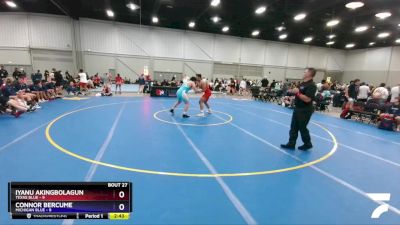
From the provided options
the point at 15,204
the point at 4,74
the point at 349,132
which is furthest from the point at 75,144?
the point at 4,74

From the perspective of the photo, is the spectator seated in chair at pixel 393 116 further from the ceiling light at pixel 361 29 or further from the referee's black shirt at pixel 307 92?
the ceiling light at pixel 361 29

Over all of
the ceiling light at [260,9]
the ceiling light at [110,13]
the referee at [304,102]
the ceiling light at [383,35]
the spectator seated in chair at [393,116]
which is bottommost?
the spectator seated in chair at [393,116]

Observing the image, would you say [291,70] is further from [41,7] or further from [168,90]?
[41,7]

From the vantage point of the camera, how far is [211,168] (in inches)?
189

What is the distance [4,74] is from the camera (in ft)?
66.5

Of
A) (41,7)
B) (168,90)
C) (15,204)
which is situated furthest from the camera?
(41,7)

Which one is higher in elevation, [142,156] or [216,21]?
[216,21]

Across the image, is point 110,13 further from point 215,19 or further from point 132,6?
point 215,19

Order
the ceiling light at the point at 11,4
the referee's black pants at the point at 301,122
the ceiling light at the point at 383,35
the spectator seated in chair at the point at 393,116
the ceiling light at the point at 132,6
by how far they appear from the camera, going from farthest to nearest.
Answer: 1. the ceiling light at the point at 383,35
2. the ceiling light at the point at 11,4
3. the ceiling light at the point at 132,6
4. the spectator seated in chair at the point at 393,116
5. the referee's black pants at the point at 301,122

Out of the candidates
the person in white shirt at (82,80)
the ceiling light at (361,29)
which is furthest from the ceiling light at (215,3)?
the ceiling light at (361,29)

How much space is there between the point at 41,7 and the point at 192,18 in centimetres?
1507

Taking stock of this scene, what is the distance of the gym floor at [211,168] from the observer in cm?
333

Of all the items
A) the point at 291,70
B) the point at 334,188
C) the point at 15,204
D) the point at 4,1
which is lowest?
the point at 334,188
